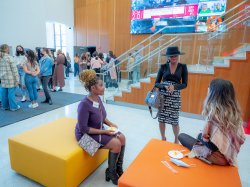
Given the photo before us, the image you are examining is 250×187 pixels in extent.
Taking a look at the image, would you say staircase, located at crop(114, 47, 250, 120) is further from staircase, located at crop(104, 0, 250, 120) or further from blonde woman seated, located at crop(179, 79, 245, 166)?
blonde woman seated, located at crop(179, 79, 245, 166)

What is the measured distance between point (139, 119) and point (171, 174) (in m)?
2.68

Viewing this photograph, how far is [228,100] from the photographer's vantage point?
4.67ft

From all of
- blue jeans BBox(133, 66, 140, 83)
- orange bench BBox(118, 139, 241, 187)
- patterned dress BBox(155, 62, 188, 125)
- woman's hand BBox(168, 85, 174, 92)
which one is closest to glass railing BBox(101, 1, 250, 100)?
blue jeans BBox(133, 66, 140, 83)

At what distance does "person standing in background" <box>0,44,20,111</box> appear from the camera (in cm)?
395

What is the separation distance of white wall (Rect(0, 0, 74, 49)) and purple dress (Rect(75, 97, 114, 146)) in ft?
25.2

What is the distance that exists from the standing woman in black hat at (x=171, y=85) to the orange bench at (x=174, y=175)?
912mm

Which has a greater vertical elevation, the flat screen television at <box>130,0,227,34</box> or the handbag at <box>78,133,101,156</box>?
the flat screen television at <box>130,0,227,34</box>

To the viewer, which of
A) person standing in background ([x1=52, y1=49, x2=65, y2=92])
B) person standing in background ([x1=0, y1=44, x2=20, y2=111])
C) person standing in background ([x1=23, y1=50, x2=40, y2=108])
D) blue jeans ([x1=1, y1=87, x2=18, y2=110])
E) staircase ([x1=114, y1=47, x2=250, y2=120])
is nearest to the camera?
staircase ([x1=114, y1=47, x2=250, y2=120])

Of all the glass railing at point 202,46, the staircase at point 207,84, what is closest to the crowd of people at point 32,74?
the glass railing at point 202,46

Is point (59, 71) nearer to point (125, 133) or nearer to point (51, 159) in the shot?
point (125, 133)

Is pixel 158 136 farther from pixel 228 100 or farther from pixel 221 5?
pixel 221 5

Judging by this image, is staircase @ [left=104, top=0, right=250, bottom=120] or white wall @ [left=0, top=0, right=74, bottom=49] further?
white wall @ [left=0, top=0, right=74, bottom=49]

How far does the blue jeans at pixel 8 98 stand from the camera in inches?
166

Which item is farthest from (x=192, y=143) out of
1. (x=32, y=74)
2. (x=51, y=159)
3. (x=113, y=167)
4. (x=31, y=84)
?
(x=31, y=84)
